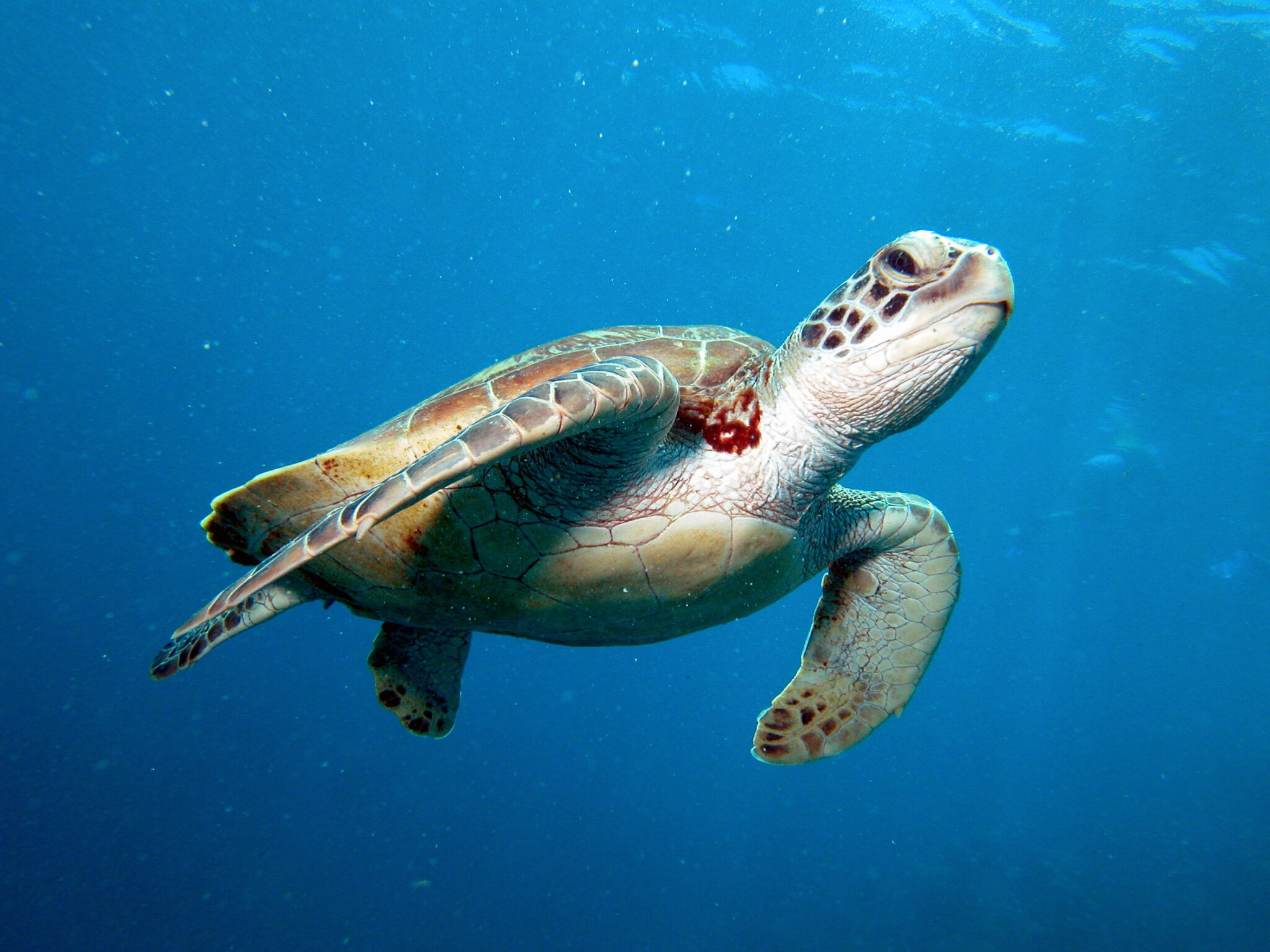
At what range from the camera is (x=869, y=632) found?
3266mm

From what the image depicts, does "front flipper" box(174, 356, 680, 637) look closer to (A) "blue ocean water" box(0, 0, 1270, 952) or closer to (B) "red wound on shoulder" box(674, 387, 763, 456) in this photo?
(B) "red wound on shoulder" box(674, 387, 763, 456)

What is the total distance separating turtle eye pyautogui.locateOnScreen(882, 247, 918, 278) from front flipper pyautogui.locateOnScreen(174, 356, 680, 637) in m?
0.90

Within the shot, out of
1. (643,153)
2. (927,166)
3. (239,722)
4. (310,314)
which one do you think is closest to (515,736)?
(239,722)

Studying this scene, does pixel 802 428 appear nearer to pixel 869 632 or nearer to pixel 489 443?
pixel 489 443

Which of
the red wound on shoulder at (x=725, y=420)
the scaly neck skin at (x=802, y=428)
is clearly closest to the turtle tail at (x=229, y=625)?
the red wound on shoulder at (x=725, y=420)

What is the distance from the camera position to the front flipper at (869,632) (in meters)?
3.05

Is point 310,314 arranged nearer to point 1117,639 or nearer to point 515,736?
point 515,736

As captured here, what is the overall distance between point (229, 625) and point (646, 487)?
1.75m

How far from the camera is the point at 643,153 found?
21.0m

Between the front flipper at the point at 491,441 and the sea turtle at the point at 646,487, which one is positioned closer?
the front flipper at the point at 491,441

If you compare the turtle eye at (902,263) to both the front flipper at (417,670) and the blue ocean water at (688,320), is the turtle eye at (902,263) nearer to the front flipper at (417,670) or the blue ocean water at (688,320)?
the front flipper at (417,670)

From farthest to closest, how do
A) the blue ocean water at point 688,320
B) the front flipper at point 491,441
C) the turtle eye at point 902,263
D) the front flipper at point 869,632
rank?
the blue ocean water at point 688,320 < the front flipper at point 869,632 < the turtle eye at point 902,263 < the front flipper at point 491,441

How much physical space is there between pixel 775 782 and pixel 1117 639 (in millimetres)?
36518

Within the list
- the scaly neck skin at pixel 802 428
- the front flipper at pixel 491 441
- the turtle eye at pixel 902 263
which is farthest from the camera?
the scaly neck skin at pixel 802 428
